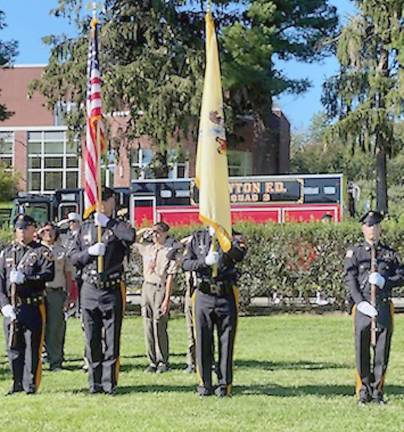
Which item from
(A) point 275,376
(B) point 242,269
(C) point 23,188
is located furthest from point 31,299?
(C) point 23,188

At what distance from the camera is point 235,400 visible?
8984mm

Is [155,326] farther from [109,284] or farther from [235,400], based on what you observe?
[235,400]

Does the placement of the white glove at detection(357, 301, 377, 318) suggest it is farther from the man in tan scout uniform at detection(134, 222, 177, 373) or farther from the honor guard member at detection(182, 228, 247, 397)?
the man in tan scout uniform at detection(134, 222, 177, 373)

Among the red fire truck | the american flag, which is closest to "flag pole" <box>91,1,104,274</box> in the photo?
the american flag

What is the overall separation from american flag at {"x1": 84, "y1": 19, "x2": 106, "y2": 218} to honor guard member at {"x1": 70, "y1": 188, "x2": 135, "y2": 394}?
1.03 feet

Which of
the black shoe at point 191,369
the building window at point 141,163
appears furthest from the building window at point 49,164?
the black shoe at point 191,369

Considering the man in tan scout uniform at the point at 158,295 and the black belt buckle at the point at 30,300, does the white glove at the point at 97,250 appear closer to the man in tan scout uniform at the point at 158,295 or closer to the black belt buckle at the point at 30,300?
the black belt buckle at the point at 30,300

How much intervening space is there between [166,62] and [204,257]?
2363 centimetres

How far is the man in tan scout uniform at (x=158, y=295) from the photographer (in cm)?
1134

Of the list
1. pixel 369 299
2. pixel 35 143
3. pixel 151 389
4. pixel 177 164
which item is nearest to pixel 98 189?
pixel 151 389

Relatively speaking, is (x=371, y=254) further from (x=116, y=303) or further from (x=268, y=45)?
(x=268, y=45)

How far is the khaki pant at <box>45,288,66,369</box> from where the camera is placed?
11.9 m

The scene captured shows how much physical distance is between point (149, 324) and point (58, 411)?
3.16 m

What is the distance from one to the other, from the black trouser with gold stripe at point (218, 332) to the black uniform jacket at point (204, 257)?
0.65 ft
